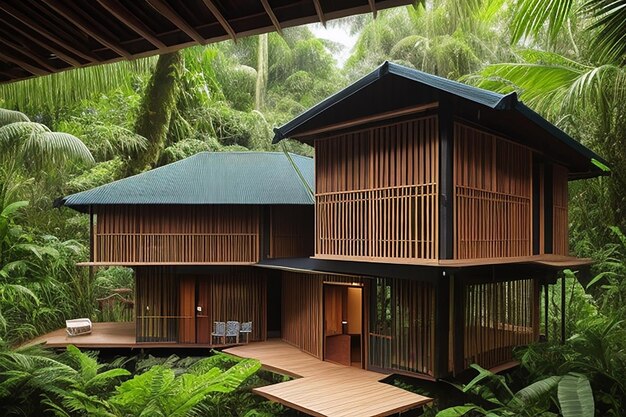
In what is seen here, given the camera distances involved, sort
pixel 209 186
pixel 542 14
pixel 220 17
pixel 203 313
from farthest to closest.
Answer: pixel 203 313 < pixel 209 186 < pixel 542 14 < pixel 220 17

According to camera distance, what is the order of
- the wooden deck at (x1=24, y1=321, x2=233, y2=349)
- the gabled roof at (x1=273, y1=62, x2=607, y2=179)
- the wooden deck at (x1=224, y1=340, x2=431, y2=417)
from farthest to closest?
the wooden deck at (x1=24, y1=321, x2=233, y2=349) < the wooden deck at (x1=224, y1=340, x2=431, y2=417) < the gabled roof at (x1=273, y1=62, x2=607, y2=179)

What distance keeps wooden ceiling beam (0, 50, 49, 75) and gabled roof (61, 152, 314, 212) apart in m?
7.37

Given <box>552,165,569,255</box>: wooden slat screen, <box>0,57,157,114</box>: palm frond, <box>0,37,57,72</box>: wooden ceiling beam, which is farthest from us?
<box>552,165,569,255</box>: wooden slat screen

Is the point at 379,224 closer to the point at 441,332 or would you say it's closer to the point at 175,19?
the point at 441,332

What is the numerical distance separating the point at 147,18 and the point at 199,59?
53.9ft

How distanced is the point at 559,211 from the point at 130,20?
11815 millimetres

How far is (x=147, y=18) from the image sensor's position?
4.88 m

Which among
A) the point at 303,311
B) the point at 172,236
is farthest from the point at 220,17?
the point at 172,236

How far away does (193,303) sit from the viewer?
46.2 feet

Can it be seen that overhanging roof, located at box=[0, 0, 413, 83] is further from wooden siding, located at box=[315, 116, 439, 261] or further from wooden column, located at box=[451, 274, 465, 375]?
wooden column, located at box=[451, 274, 465, 375]

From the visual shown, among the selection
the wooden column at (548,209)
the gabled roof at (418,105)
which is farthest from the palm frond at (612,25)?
the wooden column at (548,209)

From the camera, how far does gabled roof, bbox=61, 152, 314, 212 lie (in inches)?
527

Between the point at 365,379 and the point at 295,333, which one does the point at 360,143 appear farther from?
the point at 295,333

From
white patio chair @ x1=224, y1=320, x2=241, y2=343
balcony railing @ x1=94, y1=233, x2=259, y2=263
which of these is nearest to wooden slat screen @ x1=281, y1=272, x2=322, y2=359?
white patio chair @ x1=224, y1=320, x2=241, y2=343
